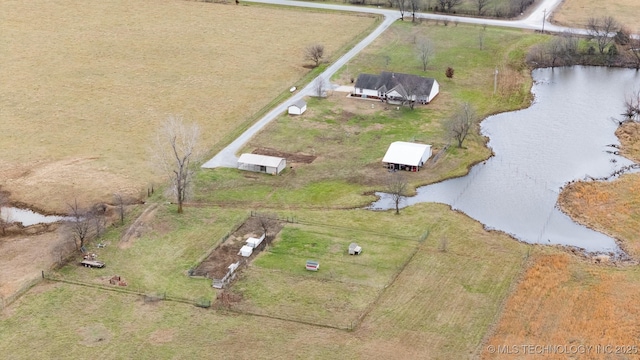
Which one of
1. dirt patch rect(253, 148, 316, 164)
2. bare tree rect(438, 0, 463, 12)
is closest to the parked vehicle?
dirt patch rect(253, 148, 316, 164)

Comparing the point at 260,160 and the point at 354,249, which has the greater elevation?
the point at 260,160

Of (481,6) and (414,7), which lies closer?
(414,7)

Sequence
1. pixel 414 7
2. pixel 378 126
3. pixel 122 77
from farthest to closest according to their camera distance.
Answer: pixel 414 7, pixel 122 77, pixel 378 126

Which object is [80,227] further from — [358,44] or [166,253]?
[358,44]

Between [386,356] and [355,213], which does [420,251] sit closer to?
[355,213]

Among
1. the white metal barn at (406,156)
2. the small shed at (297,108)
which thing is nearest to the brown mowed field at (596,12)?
the small shed at (297,108)

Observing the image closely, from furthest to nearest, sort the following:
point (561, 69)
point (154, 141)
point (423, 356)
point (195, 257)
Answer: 1. point (561, 69)
2. point (154, 141)
3. point (195, 257)
4. point (423, 356)

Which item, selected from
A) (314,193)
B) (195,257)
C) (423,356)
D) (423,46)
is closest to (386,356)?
(423,356)

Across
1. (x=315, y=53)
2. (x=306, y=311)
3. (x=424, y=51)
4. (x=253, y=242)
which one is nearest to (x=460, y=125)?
(x=424, y=51)
